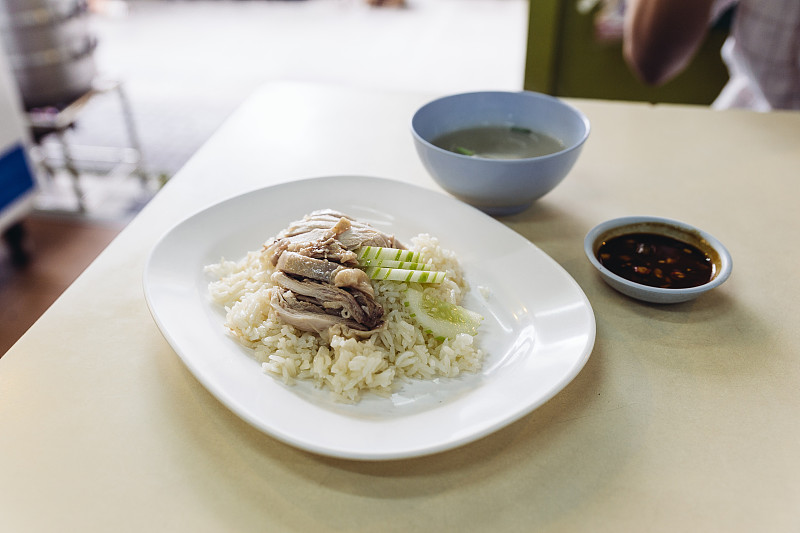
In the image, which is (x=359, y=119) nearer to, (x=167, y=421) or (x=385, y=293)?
(x=385, y=293)

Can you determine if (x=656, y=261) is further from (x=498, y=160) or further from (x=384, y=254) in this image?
(x=384, y=254)

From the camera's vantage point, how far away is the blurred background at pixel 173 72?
289 cm

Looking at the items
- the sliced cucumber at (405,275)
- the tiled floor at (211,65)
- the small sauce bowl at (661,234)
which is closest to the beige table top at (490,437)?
the small sauce bowl at (661,234)

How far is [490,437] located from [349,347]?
0.84ft

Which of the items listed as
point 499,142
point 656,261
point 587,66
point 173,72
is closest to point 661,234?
point 656,261

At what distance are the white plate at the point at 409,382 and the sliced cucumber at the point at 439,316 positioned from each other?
43 mm

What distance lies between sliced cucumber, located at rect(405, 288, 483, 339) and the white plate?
4 cm

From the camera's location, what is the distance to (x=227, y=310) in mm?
1123

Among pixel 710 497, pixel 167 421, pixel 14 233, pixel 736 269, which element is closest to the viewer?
pixel 710 497

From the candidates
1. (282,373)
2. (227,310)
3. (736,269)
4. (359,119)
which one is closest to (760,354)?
(736,269)

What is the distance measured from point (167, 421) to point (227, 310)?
0.23 meters

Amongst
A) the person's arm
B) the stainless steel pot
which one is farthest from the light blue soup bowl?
the stainless steel pot

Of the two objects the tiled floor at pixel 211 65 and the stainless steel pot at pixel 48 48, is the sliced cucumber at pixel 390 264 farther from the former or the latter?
the stainless steel pot at pixel 48 48

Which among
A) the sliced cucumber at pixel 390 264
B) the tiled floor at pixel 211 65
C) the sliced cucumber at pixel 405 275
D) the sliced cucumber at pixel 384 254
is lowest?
the tiled floor at pixel 211 65
